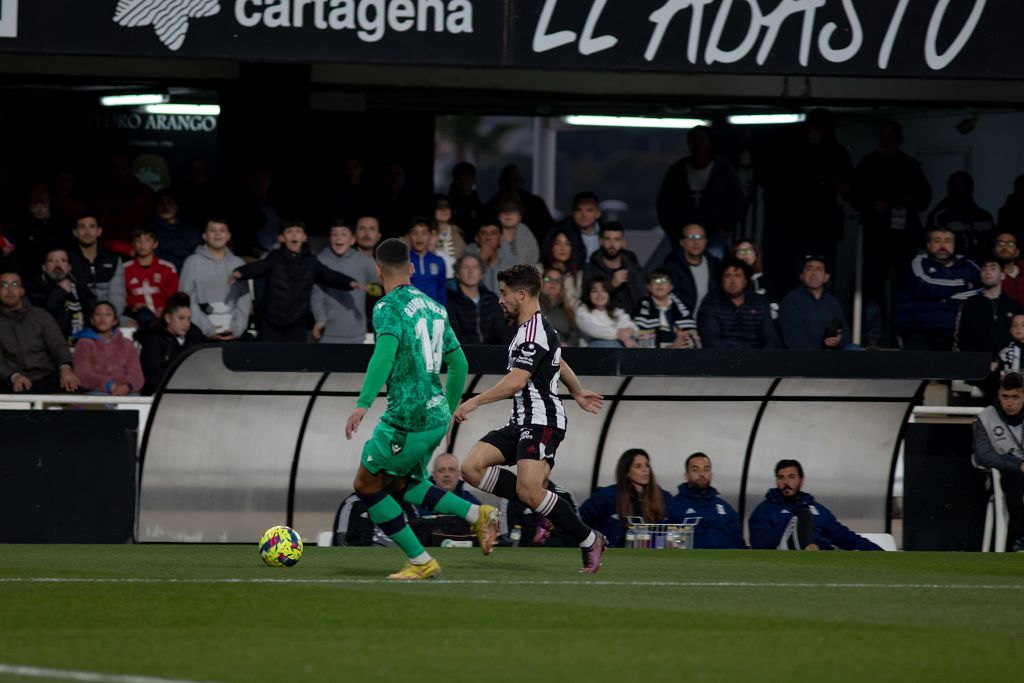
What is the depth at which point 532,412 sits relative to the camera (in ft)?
35.6

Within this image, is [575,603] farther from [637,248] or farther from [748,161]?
[637,248]

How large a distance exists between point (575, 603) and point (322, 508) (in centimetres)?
727

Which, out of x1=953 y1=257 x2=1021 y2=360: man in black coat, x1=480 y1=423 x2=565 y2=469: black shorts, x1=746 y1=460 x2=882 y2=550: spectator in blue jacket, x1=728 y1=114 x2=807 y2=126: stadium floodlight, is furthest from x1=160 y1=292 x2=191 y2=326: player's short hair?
x1=728 y1=114 x2=807 y2=126: stadium floodlight

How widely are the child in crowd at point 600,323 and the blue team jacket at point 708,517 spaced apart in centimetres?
228

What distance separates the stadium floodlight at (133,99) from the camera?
71.2ft

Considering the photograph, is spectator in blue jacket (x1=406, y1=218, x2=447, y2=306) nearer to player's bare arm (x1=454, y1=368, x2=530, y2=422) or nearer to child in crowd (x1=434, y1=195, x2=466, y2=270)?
child in crowd (x1=434, y1=195, x2=466, y2=270)

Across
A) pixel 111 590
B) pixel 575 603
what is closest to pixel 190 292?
pixel 111 590

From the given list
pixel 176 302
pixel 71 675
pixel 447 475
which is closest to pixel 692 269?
pixel 447 475

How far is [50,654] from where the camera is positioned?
24.4ft

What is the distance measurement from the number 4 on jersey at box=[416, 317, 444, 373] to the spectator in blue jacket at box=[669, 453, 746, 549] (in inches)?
209

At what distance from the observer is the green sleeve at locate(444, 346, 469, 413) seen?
34.4ft

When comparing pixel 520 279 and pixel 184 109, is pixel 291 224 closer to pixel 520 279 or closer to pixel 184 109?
pixel 184 109

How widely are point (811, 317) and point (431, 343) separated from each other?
8088 mm

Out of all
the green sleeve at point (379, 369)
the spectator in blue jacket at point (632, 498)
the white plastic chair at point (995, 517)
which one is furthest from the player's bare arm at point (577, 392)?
the white plastic chair at point (995, 517)
